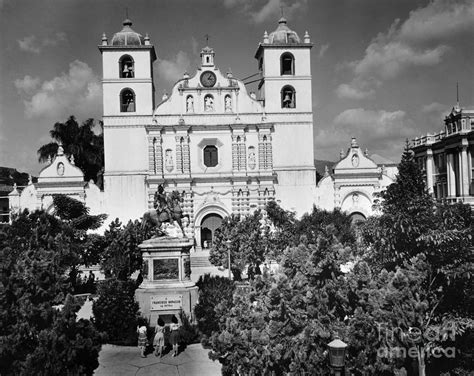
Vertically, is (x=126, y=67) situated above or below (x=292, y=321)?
above

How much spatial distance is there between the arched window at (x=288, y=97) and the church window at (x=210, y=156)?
6.46 metres

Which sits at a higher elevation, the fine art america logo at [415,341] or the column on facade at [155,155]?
the column on facade at [155,155]

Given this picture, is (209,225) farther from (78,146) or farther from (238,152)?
(78,146)

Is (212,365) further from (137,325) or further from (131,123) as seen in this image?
(131,123)

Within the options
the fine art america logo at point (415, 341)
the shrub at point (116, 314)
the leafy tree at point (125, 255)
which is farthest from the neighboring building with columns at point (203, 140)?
the fine art america logo at point (415, 341)

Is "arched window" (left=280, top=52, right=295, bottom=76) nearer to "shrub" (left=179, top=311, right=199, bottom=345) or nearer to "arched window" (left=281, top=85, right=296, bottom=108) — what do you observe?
"arched window" (left=281, top=85, right=296, bottom=108)

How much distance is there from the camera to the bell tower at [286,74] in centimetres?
4050

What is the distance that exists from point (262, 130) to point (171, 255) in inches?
888

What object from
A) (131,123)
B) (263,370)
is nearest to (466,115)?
(131,123)

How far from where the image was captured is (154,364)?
14516 millimetres

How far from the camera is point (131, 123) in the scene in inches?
1559

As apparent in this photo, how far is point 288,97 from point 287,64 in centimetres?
283

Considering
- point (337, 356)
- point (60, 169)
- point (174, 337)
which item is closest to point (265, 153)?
point (60, 169)

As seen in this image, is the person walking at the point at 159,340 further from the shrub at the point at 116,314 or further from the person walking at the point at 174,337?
the shrub at the point at 116,314
